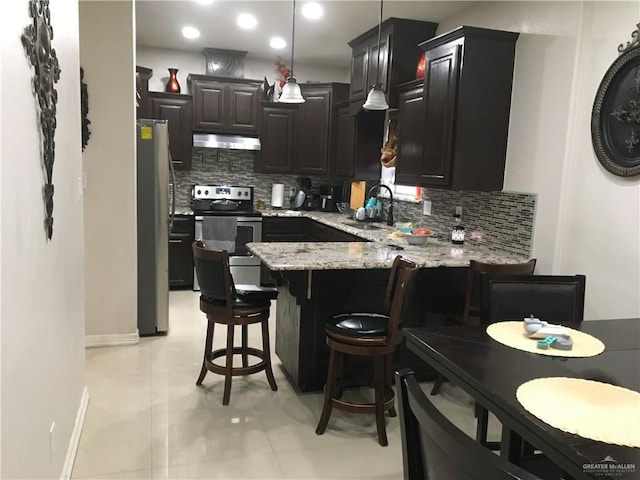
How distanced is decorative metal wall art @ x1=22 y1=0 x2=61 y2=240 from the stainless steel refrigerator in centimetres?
199

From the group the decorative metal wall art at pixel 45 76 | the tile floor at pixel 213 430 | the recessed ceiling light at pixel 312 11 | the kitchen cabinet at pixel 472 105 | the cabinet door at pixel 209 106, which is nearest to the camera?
the decorative metal wall art at pixel 45 76

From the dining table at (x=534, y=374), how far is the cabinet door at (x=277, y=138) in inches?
173

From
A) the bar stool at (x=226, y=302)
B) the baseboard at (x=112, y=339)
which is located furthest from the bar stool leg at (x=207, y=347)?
the baseboard at (x=112, y=339)

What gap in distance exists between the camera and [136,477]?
7.38 feet

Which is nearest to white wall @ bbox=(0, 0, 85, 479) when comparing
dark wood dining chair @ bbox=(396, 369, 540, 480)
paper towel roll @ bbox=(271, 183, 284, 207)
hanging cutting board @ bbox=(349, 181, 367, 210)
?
dark wood dining chair @ bbox=(396, 369, 540, 480)

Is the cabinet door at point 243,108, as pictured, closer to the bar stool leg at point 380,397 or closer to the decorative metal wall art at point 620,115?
the decorative metal wall art at point 620,115

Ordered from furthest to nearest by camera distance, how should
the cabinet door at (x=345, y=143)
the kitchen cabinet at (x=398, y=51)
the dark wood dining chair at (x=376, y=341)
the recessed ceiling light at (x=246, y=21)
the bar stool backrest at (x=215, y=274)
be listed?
the cabinet door at (x=345, y=143)
the recessed ceiling light at (x=246, y=21)
the kitchen cabinet at (x=398, y=51)
the bar stool backrest at (x=215, y=274)
the dark wood dining chair at (x=376, y=341)

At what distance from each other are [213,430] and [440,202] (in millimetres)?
2719

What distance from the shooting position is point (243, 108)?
584cm

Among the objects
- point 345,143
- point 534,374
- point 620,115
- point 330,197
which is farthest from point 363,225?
point 534,374

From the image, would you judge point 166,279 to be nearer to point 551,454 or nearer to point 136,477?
point 136,477

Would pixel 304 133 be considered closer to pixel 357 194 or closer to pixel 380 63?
pixel 357 194

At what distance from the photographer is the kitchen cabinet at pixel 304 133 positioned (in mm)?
5875

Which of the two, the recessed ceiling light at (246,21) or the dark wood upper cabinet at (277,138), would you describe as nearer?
the recessed ceiling light at (246,21)
